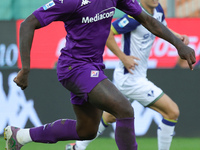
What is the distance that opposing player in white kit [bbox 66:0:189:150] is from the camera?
607 cm

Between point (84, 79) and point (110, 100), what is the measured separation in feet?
1.02

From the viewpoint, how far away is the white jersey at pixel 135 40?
20.5ft

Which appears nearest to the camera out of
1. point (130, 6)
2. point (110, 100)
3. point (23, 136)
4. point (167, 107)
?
point (110, 100)

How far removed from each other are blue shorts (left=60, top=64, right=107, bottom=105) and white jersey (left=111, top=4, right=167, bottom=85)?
1495 mm

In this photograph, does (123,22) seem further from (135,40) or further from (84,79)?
(84,79)

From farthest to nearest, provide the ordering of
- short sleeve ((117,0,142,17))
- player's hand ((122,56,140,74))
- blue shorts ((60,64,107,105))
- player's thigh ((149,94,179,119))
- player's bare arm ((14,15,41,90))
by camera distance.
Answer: player's hand ((122,56,140,74))
player's thigh ((149,94,179,119))
short sleeve ((117,0,142,17))
blue shorts ((60,64,107,105))
player's bare arm ((14,15,41,90))

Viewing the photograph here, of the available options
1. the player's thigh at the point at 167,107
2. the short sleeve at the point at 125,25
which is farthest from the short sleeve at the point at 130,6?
the player's thigh at the point at 167,107

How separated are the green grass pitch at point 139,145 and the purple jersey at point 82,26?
2.39 meters

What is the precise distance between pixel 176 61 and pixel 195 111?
268 cm

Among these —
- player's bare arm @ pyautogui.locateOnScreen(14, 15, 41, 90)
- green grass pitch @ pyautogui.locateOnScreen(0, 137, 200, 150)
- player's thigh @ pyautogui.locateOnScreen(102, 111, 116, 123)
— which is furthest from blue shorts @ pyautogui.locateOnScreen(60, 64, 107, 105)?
green grass pitch @ pyautogui.locateOnScreen(0, 137, 200, 150)

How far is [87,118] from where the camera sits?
5.08 meters

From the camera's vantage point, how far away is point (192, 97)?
793cm

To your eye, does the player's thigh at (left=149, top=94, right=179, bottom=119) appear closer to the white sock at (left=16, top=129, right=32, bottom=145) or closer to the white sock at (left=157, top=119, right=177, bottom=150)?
the white sock at (left=157, top=119, right=177, bottom=150)

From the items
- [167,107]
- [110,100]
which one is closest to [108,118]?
[167,107]
